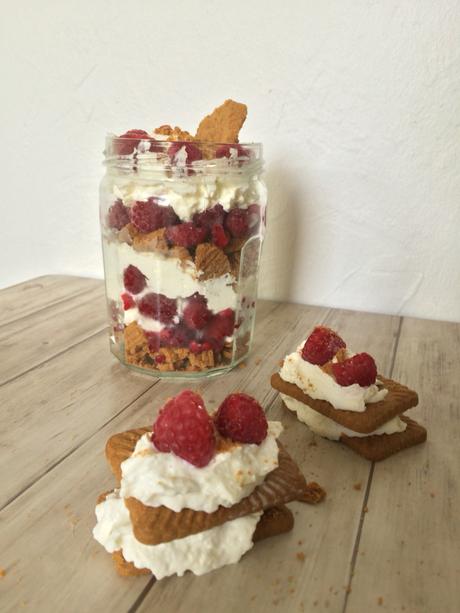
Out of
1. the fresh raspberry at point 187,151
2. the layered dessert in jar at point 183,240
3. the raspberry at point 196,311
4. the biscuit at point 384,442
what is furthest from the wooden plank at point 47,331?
the biscuit at point 384,442

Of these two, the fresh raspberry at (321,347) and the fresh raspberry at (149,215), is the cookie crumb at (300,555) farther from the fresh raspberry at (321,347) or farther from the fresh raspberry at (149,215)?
the fresh raspberry at (149,215)

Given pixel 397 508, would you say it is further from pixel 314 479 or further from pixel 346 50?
pixel 346 50

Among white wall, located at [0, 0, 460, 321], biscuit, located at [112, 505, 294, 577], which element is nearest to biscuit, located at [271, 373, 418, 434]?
biscuit, located at [112, 505, 294, 577]

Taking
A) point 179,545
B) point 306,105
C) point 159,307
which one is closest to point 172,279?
point 159,307

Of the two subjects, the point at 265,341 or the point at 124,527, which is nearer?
the point at 124,527

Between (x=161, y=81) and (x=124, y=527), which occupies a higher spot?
(x=161, y=81)

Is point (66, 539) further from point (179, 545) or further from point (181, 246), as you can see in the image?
point (181, 246)

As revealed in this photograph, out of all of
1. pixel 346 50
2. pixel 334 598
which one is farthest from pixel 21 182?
pixel 334 598
